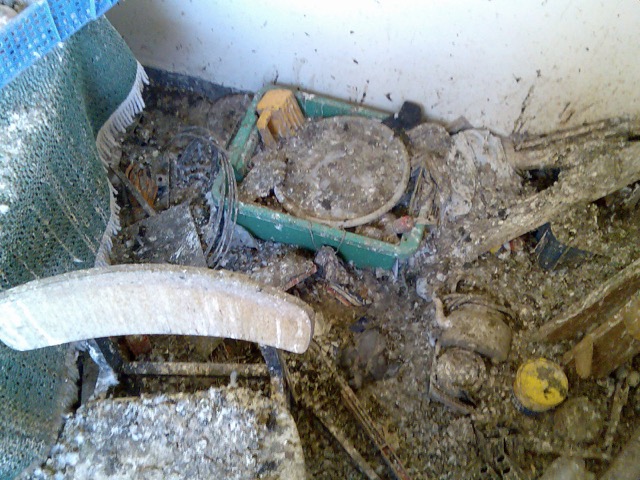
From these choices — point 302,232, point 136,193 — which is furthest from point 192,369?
point 136,193

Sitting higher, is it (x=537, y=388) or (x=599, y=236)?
(x=599, y=236)

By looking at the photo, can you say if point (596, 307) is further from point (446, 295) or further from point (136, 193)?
point (136, 193)

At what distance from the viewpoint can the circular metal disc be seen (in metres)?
2.72

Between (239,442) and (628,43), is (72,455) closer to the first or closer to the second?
(239,442)

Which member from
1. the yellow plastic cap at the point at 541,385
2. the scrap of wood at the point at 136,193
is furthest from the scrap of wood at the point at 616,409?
the scrap of wood at the point at 136,193

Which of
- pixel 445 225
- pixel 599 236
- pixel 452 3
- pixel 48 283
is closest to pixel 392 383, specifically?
pixel 445 225

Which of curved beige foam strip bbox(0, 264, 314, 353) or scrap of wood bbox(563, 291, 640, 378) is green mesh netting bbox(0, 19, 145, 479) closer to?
curved beige foam strip bbox(0, 264, 314, 353)

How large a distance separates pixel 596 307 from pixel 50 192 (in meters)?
2.27

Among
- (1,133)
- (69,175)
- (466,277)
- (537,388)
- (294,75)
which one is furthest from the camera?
(294,75)

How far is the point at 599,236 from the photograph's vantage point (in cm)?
255

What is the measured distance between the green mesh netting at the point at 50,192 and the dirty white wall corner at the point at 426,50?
89 cm

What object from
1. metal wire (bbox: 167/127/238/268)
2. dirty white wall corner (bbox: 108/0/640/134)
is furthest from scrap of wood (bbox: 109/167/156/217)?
dirty white wall corner (bbox: 108/0/640/134)

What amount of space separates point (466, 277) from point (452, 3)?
1306mm

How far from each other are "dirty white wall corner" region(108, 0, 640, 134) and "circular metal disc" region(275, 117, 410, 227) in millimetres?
271
